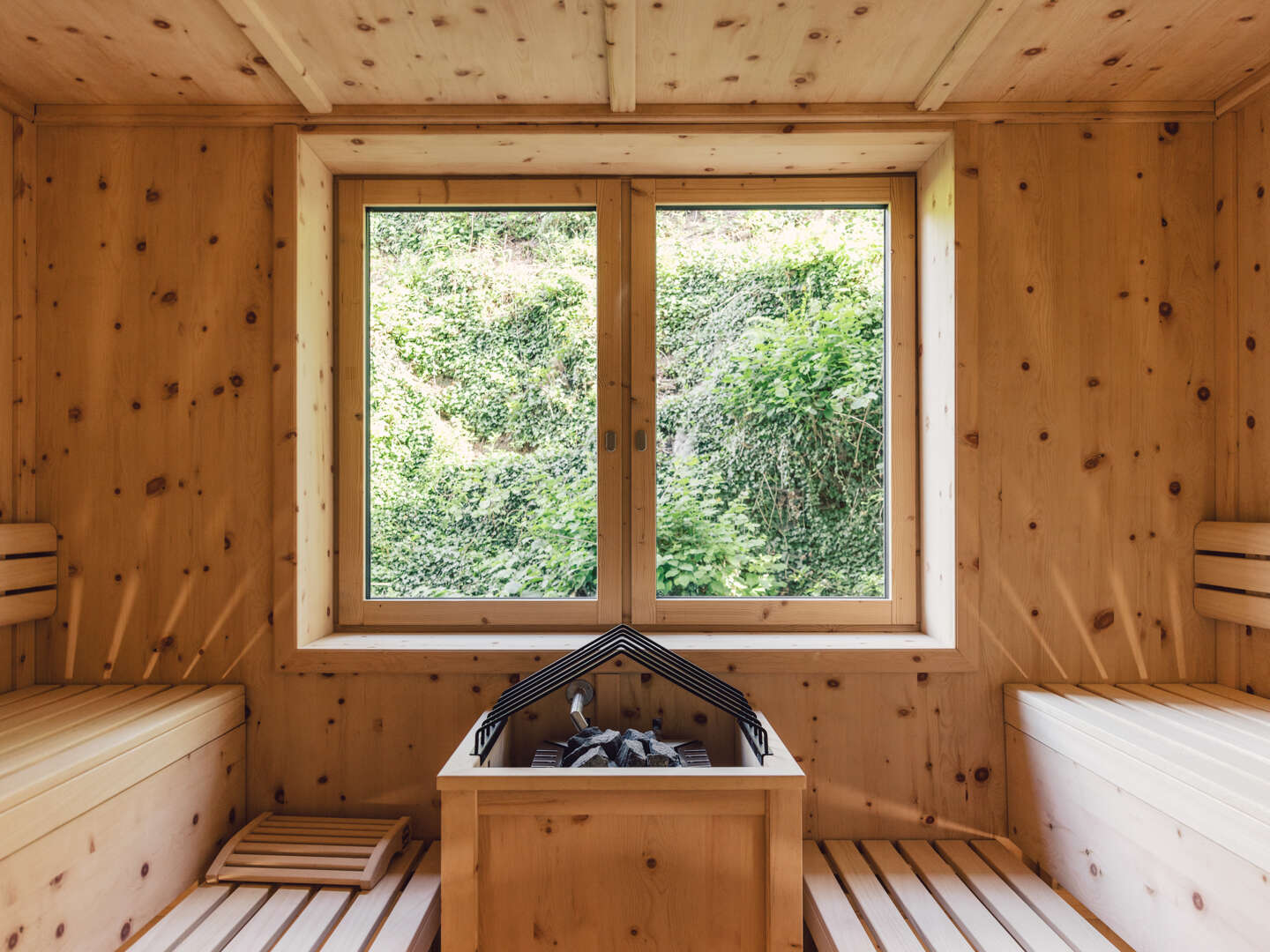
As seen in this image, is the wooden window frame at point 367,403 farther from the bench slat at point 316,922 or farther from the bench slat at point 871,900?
the bench slat at point 871,900

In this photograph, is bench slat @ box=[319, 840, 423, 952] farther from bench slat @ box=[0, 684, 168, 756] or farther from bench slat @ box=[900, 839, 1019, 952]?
bench slat @ box=[900, 839, 1019, 952]

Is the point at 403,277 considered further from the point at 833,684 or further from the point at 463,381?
the point at 833,684

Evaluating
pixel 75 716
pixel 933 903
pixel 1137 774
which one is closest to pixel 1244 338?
pixel 1137 774

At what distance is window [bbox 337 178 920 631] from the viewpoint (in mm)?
2092

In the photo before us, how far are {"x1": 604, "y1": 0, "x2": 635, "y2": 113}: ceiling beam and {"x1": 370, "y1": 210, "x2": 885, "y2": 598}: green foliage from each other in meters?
0.39

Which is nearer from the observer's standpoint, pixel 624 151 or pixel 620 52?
pixel 620 52

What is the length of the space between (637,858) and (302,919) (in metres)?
0.69

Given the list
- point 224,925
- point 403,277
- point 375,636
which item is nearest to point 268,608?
point 375,636

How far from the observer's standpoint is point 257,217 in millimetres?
1892

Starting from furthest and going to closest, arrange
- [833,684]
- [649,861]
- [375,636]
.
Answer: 1. [375,636]
2. [833,684]
3. [649,861]

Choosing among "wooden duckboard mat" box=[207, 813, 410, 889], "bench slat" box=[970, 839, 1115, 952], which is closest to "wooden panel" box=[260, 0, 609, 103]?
"wooden duckboard mat" box=[207, 813, 410, 889]

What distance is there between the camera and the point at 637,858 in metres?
1.37

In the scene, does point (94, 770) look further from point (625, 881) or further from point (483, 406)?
point (483, 406)

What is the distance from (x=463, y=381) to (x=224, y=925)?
4.57 ft
